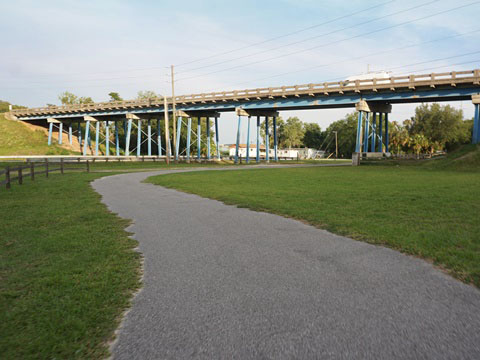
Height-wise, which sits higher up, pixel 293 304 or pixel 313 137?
pixel 313 137

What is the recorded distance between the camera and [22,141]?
64312 millimetres

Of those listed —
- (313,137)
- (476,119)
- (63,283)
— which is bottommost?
(63,283)

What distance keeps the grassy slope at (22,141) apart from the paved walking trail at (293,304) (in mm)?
64315

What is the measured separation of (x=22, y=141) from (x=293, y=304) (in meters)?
73.1

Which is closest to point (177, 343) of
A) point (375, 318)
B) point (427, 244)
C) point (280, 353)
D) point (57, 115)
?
point (280, 353)

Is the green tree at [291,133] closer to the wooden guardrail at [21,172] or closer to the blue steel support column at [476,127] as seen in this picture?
the blue steel support column at [476,127]

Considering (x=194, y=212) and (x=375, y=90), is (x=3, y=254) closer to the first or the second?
(x=194, y=212)

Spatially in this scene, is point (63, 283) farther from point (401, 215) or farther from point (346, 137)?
point (346, 137)

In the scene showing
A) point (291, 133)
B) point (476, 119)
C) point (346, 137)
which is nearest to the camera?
point (476, 119)

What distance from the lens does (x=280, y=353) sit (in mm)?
2922

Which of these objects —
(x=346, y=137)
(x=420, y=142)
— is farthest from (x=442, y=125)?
(x=346, y=137)

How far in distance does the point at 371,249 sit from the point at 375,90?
115 ft

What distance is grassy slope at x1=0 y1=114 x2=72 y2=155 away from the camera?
6053cm

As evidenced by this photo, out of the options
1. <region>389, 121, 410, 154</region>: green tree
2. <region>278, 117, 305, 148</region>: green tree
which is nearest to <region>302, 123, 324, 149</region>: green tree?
<region>278, 117, 305, 148</region>: green tree
